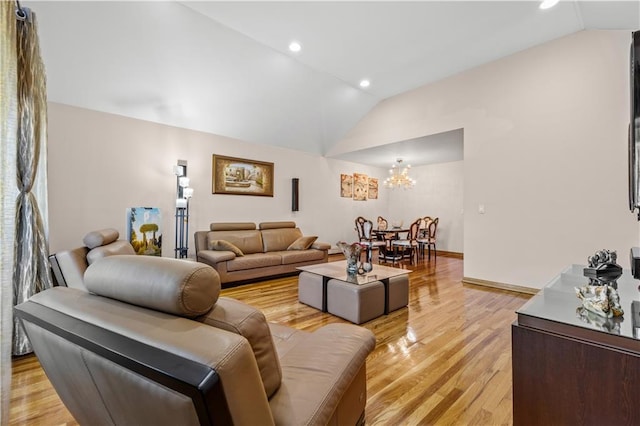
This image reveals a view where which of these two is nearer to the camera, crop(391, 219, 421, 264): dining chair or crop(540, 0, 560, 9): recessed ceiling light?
crop(540, 0, 560, 9): recessed ceiling light

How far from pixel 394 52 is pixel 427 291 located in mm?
3594

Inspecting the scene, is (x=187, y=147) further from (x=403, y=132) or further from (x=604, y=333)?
(x=604, y=333)

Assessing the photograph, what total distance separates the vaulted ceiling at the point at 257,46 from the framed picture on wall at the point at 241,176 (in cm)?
68

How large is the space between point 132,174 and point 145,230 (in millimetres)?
921

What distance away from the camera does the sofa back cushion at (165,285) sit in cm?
80

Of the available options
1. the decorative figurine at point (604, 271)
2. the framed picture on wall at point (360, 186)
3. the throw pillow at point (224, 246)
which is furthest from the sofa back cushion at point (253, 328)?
the framed picture on wall at point (360, 186)

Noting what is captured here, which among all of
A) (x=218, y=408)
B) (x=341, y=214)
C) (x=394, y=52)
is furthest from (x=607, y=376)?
(x=341, y=214)

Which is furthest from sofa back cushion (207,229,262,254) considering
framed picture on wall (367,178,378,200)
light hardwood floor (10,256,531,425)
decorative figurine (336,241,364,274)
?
framed picture on wall (367,178,378,200)

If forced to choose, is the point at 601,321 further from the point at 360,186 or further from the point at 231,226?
the point at 360,186

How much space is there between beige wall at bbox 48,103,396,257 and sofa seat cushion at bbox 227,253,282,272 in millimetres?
1195

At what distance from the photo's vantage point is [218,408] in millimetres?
598

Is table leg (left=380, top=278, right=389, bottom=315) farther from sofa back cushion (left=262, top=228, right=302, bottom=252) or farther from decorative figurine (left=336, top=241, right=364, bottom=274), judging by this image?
sofa back cushion (left=262, top=228, right=302, bottom=252)

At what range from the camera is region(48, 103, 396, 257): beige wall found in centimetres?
392

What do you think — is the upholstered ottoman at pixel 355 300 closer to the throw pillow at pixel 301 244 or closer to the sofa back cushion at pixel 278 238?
the throw pillow at pixel 301 244
